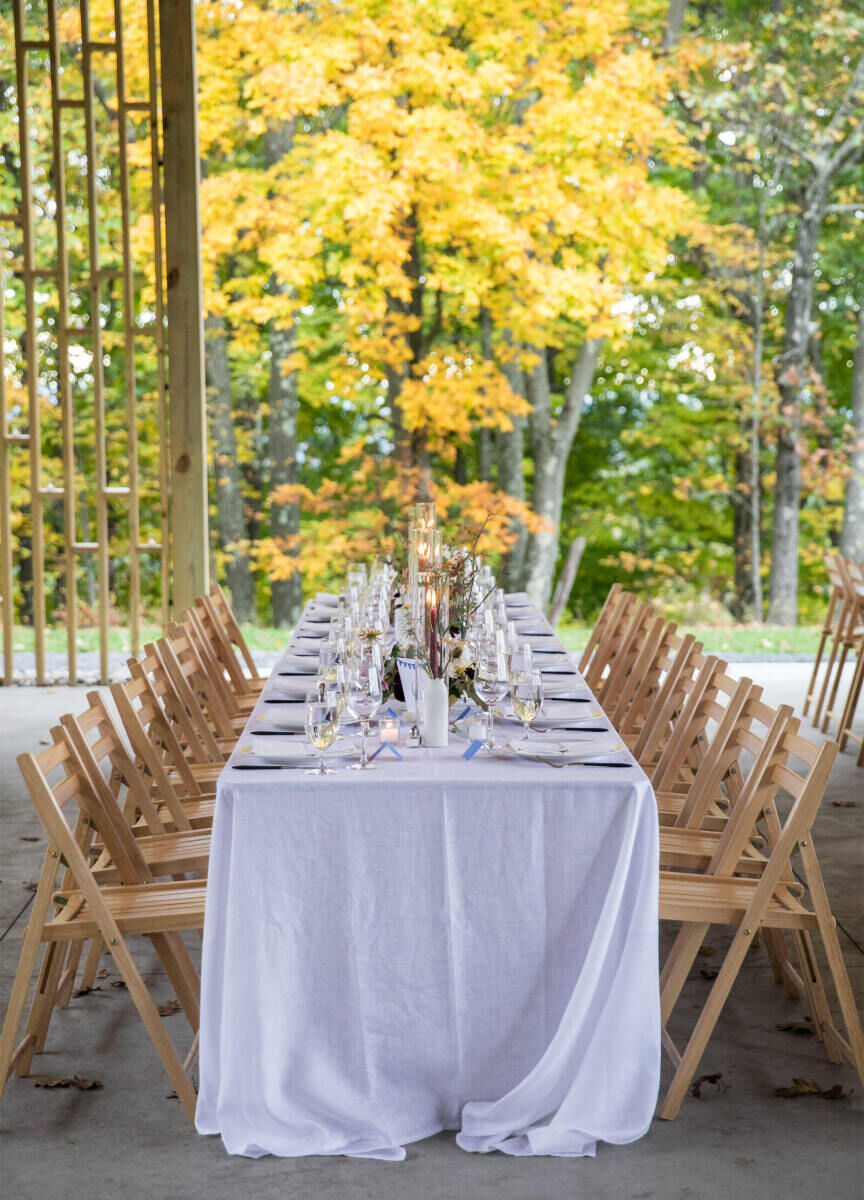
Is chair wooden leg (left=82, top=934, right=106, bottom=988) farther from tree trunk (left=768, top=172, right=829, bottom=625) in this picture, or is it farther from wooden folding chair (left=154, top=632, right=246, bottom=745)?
tree trunk (left=768, top=172, right=829, bottom=625)

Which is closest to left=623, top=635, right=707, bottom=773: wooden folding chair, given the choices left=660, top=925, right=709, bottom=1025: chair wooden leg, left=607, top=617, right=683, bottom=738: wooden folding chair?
left=607, top=617, right=683, bottom=738: wooden folding chair

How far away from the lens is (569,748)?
315cm

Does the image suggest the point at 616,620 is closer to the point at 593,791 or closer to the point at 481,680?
the point at 481,680

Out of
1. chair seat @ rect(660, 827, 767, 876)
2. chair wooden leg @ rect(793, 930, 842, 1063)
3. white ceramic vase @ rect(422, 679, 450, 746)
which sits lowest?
chair wooden leg @ rect(793, 930, 842, 1063)

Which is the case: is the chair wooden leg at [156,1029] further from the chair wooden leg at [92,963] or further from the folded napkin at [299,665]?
the folded napkin at [299,665]

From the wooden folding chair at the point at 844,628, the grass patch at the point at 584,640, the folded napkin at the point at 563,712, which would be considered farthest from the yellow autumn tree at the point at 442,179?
the folded napkin at the point at 563,712

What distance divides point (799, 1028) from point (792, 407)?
10667 millimetres

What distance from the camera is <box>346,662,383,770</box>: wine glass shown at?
3.19 meters

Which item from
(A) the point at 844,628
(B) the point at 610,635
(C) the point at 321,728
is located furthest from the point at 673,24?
(C) the point at 321,728

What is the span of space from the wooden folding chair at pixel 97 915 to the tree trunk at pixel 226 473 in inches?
401

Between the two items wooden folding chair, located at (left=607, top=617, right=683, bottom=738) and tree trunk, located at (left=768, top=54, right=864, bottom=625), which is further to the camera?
tree trunk, located at (left=768, top=54, right=864, bottom=625)

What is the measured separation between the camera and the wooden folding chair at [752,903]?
2.96 metres

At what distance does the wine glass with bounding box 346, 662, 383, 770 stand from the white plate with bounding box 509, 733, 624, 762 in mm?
341

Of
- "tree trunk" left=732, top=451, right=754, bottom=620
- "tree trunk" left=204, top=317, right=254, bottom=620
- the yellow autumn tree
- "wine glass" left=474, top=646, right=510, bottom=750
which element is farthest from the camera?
"tree trunk" left=732, top=451, right=754, bottom=620
